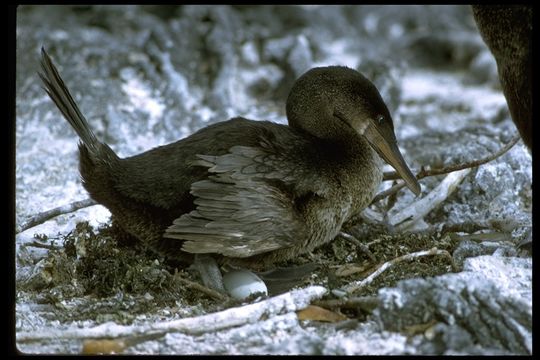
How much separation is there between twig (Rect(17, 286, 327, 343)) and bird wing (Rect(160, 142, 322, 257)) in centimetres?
44

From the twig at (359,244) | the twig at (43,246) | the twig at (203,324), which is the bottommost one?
the twig at (203,324)

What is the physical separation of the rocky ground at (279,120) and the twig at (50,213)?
134 millimetres

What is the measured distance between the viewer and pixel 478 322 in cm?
377

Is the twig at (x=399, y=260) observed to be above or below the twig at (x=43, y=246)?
below

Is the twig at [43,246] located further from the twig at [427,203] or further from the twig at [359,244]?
the twig at [427,203]

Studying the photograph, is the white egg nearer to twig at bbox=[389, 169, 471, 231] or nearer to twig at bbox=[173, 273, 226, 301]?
twig at bbox=[173, 273, 226, 301]

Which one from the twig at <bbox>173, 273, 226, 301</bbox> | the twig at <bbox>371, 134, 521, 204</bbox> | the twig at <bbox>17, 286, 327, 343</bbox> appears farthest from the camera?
the twig at <bbox>371, 134, 521, 204</bbox>

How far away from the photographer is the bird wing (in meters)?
4.43

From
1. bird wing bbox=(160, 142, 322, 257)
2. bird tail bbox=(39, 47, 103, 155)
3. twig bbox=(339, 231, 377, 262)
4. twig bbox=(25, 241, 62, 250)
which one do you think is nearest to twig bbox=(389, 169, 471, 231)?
twig bbox=(339, 231, 377, 262)

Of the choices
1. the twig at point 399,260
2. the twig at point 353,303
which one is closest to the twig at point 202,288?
the twig at point 353,303

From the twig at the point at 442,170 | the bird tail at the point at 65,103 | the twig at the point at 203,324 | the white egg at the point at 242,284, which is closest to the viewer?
the twig at the point at 203,324

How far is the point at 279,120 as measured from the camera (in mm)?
7754

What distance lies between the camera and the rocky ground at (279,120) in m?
3.84

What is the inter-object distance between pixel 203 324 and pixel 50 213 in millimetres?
1562
